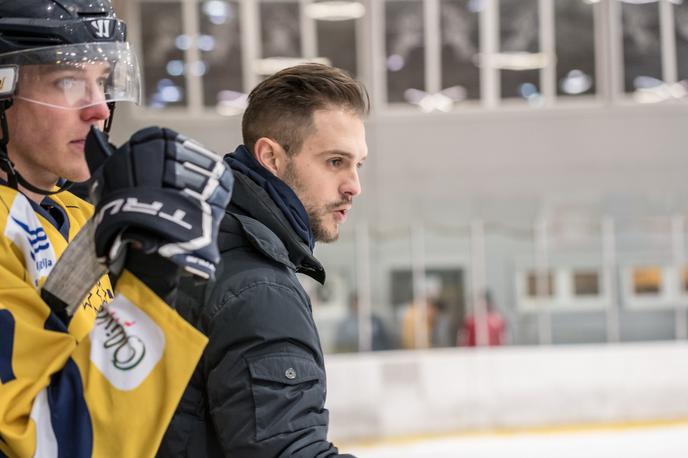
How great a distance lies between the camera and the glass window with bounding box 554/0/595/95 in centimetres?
1377

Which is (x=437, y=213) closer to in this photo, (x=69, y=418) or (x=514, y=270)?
(x=514, y=270)

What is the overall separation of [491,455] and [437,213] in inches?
167

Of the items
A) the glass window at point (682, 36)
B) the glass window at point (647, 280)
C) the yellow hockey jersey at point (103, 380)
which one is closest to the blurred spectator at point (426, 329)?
the glass window at point (647, 280)

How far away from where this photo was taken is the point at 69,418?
126 cm

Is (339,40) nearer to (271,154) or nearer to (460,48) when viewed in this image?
(460,48)

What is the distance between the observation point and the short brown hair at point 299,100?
180cm

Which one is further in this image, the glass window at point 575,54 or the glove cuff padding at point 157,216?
the glass window at point 575,54

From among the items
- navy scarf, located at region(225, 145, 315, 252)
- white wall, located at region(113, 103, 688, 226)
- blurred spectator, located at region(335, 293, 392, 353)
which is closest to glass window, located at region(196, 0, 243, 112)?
white wall, located at region(113, 103, 688, 226)

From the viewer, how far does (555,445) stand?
9164 millimetres

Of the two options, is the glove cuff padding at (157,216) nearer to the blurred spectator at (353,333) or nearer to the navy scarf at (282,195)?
the navy scarf at (282,195)

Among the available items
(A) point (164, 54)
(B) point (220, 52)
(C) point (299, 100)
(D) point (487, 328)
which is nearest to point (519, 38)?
(B) point (220, 52)

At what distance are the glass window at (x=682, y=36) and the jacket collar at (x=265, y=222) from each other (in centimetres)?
1322

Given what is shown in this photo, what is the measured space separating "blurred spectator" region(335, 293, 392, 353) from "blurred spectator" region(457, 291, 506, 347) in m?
0.89

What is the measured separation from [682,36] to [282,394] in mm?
13700
